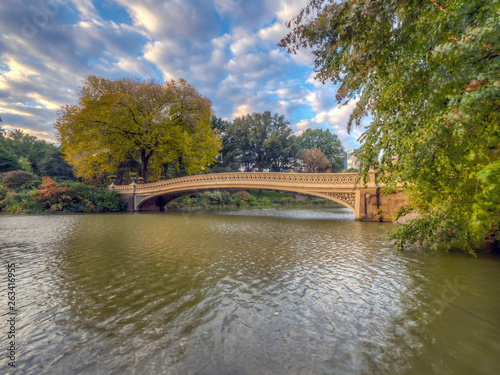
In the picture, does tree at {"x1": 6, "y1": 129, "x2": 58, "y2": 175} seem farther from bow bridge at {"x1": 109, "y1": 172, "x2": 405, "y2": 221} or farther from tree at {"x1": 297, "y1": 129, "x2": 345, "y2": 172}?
tree at {"x1": 297, "y1": 129, "x2": 345, "y2": 172}

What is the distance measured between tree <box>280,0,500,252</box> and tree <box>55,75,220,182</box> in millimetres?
18218

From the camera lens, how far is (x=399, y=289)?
3.39 m

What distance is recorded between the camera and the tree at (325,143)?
47.4 metres

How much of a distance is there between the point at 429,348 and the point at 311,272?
7.02 ft

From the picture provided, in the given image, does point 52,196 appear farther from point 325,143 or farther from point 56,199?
point 325,143

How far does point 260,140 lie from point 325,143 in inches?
575

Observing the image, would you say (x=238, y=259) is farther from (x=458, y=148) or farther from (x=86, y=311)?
(x=458, y=148)

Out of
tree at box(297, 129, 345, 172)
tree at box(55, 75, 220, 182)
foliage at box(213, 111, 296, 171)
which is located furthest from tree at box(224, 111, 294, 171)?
tree at box(55, 75, 220, 182)

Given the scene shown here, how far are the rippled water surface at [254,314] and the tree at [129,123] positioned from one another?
16488 mm

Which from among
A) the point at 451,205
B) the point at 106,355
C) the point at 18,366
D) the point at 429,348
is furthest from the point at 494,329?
the point at 18,366

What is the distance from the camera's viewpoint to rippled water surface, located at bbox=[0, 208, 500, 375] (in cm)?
191

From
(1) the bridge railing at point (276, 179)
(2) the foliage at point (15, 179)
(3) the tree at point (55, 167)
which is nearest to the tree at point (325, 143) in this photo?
(1) the bridge railing at point (276, 179)

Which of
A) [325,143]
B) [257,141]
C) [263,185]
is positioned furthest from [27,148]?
[325,143]

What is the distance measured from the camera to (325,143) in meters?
48.3
